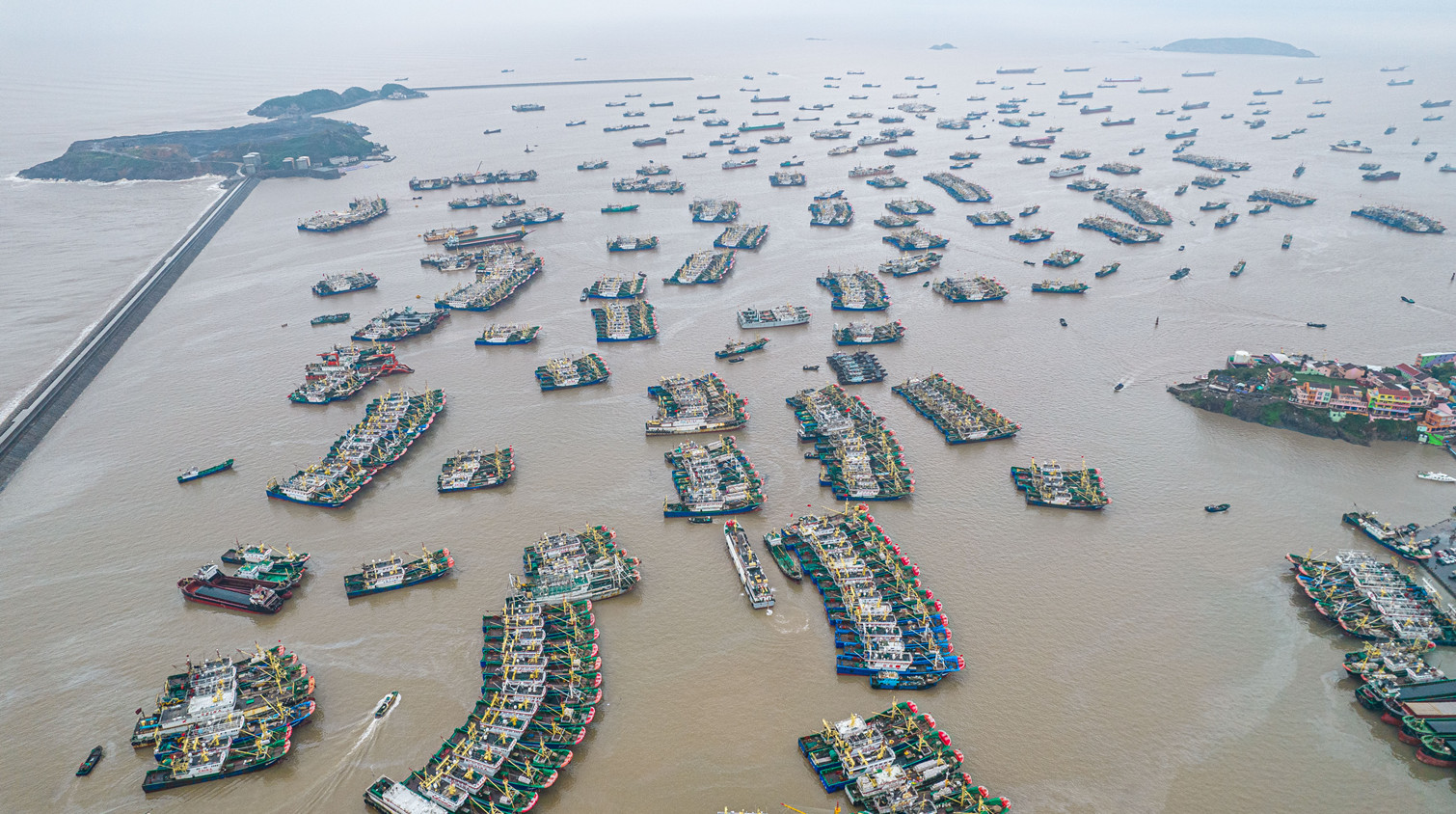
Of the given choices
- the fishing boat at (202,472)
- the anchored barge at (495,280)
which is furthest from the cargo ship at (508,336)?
the fishing boat at (202,472)

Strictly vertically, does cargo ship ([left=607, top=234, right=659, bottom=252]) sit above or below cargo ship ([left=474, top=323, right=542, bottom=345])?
above

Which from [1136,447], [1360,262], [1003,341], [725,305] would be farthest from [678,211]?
[1360,262]

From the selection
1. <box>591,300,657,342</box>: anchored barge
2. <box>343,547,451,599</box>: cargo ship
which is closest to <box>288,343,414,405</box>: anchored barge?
<box>591,300,657,342</box>: anchored barge

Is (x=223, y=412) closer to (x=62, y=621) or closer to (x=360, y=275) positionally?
(x=62, y=621)

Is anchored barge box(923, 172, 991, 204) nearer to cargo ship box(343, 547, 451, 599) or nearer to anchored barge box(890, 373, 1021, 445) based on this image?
anchored barge box(890, 373, 1021, 445)

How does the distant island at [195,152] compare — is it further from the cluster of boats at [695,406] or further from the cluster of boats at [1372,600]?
the cluster of boats at [1372,600]

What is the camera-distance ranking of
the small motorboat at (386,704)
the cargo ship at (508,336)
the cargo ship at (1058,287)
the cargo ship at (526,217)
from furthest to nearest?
1. the cargo ship at (526,217)
2. the cargo ship at (1058,287)
3. the cargo ship at (508,336)
4. the small motorboat at (386,704)

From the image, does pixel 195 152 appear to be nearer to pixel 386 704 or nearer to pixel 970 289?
pixel 970 289
